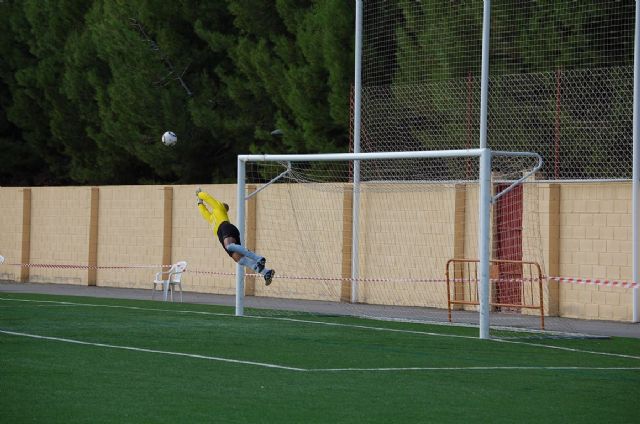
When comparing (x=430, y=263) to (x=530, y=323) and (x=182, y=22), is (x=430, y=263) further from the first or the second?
(x=182, y=22)

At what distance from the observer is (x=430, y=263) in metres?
24.2

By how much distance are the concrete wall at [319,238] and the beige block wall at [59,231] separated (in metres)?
0.03

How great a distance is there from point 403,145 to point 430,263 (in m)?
2.56

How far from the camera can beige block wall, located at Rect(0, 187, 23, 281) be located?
115ft

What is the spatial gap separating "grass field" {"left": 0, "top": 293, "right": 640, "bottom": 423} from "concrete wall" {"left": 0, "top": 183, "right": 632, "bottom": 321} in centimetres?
354

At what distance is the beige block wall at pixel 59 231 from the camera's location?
3306cm

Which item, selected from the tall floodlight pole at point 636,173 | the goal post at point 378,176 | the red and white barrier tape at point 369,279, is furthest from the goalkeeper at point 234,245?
the tall floodlight pole at point 636,173

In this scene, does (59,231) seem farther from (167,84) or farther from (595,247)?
(595,247)

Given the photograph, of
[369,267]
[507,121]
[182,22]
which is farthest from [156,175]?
[507,121]

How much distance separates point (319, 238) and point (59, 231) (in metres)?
10.4

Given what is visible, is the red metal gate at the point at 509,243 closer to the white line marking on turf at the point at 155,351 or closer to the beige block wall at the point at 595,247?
the beige block wall at the point at 595,247

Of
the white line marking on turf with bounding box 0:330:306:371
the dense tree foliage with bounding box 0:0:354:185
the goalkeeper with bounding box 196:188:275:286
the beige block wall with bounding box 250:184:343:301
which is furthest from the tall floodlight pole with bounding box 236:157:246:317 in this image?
the dense tree foliage with bounding box 0:0:354:185

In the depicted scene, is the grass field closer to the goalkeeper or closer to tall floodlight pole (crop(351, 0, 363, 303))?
the goalkeeper

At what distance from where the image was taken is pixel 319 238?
26328 millimetres
